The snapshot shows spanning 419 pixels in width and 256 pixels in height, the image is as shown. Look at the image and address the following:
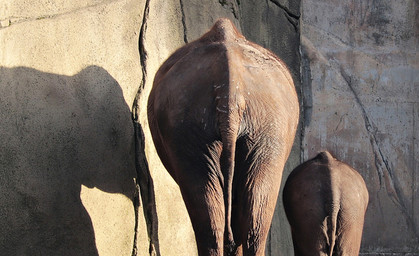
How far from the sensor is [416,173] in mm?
8000

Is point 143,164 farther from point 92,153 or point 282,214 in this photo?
point 282,214

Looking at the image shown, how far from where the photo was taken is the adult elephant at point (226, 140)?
3.72 metres

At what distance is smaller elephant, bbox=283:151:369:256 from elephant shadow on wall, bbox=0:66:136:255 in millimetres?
1174

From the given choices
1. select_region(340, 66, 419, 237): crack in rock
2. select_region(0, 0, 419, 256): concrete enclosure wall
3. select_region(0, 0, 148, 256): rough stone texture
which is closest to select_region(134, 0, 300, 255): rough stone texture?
select_region(0, 0, 419, 256): concrete enclosure wall

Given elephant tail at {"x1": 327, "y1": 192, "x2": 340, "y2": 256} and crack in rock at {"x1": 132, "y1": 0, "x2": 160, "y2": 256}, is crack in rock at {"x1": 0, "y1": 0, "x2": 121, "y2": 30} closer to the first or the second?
Result: crack in rock at {"x1": 132, "y1": 0, "x2": 160, "y2": 256}

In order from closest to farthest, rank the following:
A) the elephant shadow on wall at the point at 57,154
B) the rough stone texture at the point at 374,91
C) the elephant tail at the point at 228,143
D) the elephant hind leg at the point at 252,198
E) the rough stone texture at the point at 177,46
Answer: the elephant tail at the point at 228,143 < the elephant hind leg at the point at 252,198 < the elephant shadow on wall at the point at 57,154 < the rough stone texture at the point at 177,46 < the rough stone texture at the point at 374,91

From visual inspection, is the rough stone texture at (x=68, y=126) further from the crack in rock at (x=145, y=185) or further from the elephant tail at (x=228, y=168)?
the elephant tail at (x=228, y=168)

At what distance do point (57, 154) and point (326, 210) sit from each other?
1.49m

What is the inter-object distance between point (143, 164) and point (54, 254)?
983 mm

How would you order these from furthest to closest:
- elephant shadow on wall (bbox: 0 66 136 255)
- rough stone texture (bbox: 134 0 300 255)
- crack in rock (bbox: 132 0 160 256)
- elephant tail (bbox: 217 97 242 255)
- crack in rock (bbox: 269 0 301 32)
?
1. crack in rock (bbox: 269 0 301 32)
2. rough stone texture (bbox: 134 0 300 255)
3. crack in rock (bbox: 132 0 160 256)
4. elephant shadow on wall (bbox: 0 66 136 255)
5. elephant tail (bbox: 217 97 242 255)

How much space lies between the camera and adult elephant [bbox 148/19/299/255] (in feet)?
12.2

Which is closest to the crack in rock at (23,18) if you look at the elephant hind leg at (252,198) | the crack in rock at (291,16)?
the elephant hind leg at (252,198)

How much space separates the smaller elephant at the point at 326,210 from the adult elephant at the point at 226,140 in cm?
61

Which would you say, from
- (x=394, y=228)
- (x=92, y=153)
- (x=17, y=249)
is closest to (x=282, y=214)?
(x=394, y=228)
